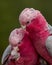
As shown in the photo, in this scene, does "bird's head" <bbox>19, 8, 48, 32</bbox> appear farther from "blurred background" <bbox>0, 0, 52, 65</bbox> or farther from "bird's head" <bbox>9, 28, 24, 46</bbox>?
"blurred background" <bbox>0, 0, 52, 65</bbox>

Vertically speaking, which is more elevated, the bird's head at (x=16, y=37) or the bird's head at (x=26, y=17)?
the bird's head at (x=26, y=17)

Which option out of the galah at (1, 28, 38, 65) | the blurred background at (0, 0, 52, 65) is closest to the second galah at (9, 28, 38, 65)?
the galah at (1, 28, 38, 65)

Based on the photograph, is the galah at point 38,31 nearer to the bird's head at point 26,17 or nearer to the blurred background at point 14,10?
the bird's head at point 26,17

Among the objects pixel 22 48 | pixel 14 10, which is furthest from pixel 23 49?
pixel 14 10

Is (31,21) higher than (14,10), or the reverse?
(31,21)

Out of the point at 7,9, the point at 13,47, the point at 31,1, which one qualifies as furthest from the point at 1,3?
the point at 13,47

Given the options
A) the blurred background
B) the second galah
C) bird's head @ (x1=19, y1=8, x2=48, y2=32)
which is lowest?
the blurred background

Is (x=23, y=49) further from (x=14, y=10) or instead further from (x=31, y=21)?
(x=14, y=10)

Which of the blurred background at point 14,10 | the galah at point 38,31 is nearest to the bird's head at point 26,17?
the galah at point 38,31
